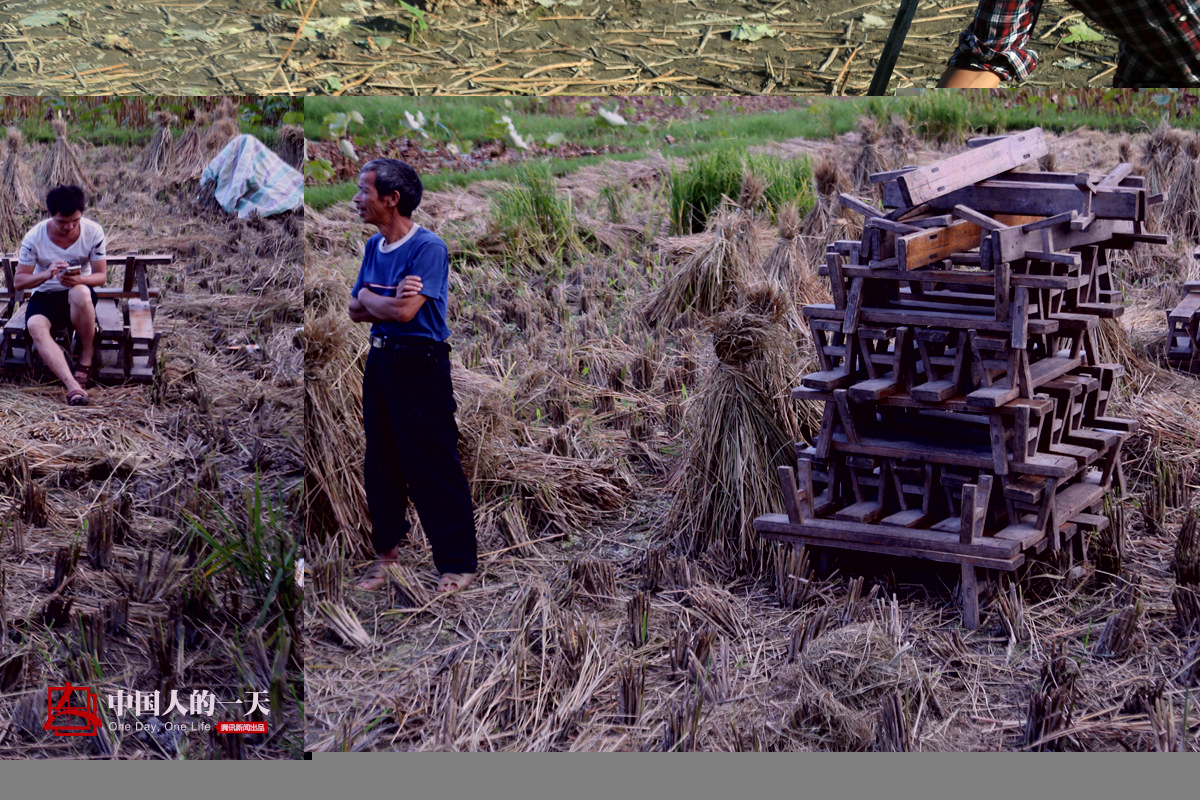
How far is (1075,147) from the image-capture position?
15.0 ft

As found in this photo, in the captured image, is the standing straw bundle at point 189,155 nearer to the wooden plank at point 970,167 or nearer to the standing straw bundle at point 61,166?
the standing straw bundle at point 61,166

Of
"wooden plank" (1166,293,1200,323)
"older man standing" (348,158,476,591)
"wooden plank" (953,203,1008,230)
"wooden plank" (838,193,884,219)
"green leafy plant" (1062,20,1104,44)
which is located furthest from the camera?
"green leafy plant" (1062,20,1104,44)

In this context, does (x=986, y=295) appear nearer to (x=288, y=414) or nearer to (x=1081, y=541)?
(x=1081, y=541)

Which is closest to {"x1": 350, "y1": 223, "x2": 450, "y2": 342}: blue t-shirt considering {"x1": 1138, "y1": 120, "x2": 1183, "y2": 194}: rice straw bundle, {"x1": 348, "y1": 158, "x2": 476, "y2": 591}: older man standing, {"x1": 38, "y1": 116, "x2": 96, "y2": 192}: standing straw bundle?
{"x1": 348, "y1": 158, "x2": 476, "y2": 591}: older man standing

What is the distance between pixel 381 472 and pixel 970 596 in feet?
7.06

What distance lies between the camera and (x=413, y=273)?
156 inches

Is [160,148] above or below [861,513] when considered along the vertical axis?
above

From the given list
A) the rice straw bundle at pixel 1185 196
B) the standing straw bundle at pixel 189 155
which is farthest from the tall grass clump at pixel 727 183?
the standing straw bundle at pixel 189 155

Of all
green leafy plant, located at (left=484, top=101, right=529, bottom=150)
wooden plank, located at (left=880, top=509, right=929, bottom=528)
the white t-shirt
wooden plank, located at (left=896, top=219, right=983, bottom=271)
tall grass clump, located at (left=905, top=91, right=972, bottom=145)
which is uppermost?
tall grass clump, located at (left=905, top=91, right=972, bottom=145)

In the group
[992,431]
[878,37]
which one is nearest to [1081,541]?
[992,431]

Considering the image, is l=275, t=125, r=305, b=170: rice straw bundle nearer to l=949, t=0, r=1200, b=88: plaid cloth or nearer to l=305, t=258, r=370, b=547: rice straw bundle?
l=305, t=258, r=370, b=547: rice straw bundle

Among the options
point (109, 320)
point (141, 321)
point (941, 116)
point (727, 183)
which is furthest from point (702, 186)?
point (109, 320)

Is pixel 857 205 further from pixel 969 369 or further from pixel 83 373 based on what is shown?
pixel 83 373

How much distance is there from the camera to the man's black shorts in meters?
4.02
